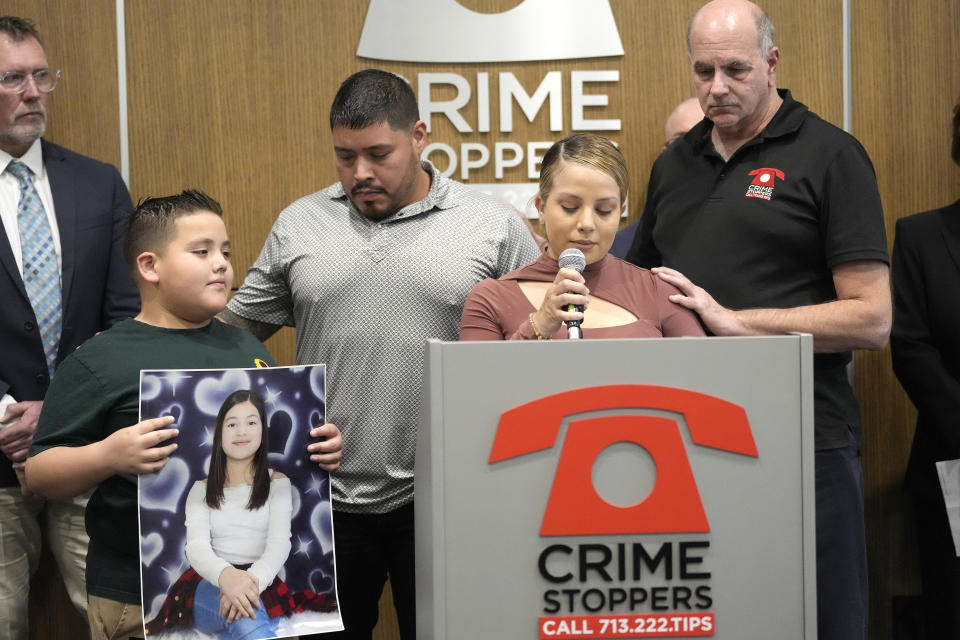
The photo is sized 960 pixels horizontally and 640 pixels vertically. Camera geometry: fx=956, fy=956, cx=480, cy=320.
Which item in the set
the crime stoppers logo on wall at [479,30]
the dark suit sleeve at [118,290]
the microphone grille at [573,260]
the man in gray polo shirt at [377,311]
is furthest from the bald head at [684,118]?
the dark suit sleeve at [118,290]

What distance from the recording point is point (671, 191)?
253 cm

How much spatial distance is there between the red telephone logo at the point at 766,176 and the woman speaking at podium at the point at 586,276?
1.99 ft

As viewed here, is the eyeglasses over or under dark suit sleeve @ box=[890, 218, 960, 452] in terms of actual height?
over

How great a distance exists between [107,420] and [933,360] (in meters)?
2.53

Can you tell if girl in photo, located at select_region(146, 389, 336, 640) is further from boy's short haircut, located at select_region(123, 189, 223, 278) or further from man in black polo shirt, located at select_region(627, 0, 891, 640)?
man in black polo shirt, located at select_region(627, 0, 891, 640)

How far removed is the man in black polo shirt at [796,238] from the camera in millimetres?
2244

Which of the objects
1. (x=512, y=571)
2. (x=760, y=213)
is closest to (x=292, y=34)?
(x=760, y=213)

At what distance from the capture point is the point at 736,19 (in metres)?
2.39

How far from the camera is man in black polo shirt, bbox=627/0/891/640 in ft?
7.36

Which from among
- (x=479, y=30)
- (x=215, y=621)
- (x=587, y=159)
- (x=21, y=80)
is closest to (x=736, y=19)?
(x=587, y=159)

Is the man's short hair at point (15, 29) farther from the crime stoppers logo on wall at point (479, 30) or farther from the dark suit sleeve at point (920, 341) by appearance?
the dark suit sleeve at point (920, 341)

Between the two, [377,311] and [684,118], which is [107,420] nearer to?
[377,311]

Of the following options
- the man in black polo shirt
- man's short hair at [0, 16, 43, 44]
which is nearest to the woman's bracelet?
the man in black polo shirt

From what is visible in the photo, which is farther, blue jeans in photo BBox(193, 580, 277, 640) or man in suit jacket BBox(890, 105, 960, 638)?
man in suit jacket BBox(890, 105, 960, 638)
